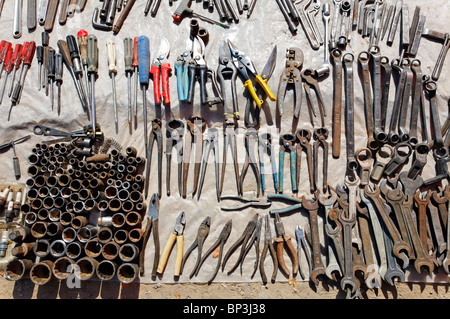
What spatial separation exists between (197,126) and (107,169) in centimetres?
91

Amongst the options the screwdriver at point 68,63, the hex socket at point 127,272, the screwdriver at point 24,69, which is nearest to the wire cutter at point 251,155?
the hex socket at point 127,272

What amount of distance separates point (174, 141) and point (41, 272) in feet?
5.16

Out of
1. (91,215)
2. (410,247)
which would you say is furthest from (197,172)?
(410,247)

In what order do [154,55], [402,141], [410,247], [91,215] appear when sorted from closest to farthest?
1. [410,247]
2. [91,215]
3. [402,141]
4. [154,55]

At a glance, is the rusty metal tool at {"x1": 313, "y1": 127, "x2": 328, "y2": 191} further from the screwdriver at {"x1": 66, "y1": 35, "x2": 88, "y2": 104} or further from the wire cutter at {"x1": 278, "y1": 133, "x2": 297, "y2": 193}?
the screwdriver at {"x1": 66, "y1": 35, "x2": 88, "y2": 104}

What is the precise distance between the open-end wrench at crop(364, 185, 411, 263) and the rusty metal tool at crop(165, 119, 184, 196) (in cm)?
171

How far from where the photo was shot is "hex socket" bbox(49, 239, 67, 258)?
249 centimetres

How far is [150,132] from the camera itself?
120 inches

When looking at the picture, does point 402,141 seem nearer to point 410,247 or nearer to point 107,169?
point 410,247

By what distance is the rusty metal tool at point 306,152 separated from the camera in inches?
114

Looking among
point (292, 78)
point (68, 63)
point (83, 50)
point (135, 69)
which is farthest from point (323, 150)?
point (68, 63)

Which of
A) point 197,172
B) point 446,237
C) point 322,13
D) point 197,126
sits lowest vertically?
point 446,237

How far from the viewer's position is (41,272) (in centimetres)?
257

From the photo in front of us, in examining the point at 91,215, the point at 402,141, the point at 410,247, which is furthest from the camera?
the point at 402,141
